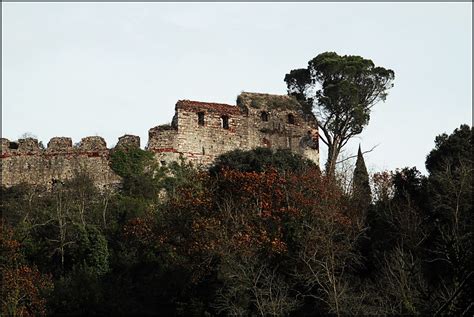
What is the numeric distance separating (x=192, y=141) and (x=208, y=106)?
1.82 meters

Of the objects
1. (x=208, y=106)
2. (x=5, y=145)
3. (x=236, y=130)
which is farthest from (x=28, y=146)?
(x=236, y=130)

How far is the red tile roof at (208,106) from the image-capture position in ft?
116

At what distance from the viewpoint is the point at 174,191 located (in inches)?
1287

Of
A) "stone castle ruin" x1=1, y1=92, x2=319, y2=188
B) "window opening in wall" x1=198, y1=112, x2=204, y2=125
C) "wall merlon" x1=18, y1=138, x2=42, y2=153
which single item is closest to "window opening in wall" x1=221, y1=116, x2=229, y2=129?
"stone castle ruin" x1=1, y1=92, x2=319, y2=188

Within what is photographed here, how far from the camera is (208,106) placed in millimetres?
35906

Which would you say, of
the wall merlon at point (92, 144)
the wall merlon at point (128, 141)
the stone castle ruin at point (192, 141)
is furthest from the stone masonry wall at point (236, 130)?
the wall merlon at point (92, 144)

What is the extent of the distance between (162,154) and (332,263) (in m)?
13.9

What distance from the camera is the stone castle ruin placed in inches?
1339

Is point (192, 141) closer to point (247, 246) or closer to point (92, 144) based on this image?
point (92, 144)

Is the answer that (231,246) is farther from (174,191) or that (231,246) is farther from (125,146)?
(125,146)

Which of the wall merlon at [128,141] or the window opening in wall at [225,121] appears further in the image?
the window opening in wall at [225,121]

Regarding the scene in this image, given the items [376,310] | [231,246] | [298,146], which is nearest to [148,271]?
[231,246]

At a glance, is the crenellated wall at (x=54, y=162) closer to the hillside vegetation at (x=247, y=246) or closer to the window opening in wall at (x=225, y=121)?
the hillside vegetation at (x=247, y=246)

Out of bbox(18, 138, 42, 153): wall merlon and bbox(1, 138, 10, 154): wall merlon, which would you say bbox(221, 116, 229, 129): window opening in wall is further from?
bbox(1, 138, 10, 154): wall merlon
